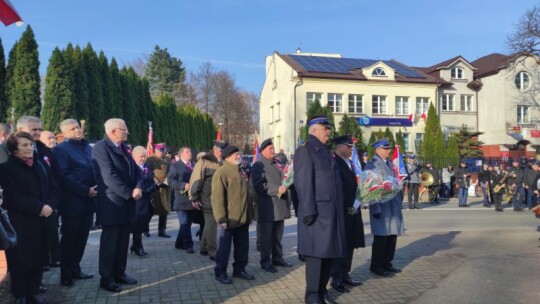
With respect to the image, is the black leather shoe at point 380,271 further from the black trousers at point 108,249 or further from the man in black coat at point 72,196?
the man in black coat at point 72,196

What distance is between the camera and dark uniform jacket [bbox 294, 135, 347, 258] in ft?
17.4

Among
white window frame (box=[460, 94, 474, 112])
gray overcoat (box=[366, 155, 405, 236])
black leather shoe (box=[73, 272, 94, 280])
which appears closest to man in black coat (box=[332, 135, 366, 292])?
gray overcoat (box=[366, 155, 405, 236])

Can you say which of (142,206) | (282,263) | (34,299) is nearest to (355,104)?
(282,263)

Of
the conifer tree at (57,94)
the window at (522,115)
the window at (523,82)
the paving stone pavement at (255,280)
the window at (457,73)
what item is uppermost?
the window at (457,73)

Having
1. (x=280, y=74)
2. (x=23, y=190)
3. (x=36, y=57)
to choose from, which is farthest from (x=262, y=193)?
(x=280, y=74)

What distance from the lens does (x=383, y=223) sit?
23.3 ft

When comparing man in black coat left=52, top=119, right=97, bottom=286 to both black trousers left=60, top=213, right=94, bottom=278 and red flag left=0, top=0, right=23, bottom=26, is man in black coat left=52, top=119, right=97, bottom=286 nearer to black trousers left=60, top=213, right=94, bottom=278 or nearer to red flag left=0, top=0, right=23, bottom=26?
black trousers left=60, top=213, right=94, bottom=278

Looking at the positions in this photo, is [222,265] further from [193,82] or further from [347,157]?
Answer: [193,82]

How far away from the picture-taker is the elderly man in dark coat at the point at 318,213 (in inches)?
209

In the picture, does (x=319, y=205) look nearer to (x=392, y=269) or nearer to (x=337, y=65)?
(x=392, y=269)

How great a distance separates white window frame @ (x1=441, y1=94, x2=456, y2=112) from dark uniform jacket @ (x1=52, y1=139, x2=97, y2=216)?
40719mm

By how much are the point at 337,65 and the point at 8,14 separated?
3781 centimetres

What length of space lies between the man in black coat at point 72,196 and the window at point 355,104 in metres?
35.7

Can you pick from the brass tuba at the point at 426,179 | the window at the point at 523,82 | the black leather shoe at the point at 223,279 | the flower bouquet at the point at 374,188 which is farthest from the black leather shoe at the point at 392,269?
the window at the point at 523,82
